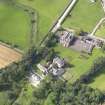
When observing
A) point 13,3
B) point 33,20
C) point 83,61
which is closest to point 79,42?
point 83,61

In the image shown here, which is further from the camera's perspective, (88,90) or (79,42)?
(79,42)

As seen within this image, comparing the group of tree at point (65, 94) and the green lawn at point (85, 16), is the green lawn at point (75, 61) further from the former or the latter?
the green lawn at point (85, 16)

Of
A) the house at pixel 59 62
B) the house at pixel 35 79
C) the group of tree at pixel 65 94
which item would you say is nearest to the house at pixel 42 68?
the house at pixel 35 79

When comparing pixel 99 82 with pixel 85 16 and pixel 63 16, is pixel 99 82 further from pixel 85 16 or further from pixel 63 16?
pixel 63 16

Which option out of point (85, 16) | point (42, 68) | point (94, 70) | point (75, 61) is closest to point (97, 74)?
point (94, 70)

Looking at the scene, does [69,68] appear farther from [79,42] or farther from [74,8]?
[74,8]
